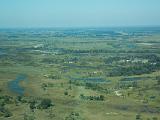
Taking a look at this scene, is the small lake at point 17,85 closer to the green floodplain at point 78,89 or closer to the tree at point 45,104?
the green floodplain at point 78,89

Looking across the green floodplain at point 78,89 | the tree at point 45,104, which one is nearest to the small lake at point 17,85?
the green floodplain at point 78,89

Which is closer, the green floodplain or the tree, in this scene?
the green floodplain

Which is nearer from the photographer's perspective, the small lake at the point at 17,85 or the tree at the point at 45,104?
the tree at the point at 45,104

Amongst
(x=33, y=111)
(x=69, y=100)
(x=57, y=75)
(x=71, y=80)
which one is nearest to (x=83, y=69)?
(x=57, y=75)

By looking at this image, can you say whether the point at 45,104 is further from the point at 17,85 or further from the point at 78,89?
the point at 17,85

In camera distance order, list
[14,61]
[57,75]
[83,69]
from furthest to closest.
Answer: [14,61], [83,69], [57,75]

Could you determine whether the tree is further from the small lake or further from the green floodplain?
the small lake

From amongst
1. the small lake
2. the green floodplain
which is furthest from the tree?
the small lake

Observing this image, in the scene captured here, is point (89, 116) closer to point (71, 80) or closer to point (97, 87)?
point (97, 87)

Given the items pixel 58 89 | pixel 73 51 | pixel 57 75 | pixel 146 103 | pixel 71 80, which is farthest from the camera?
pixel 73 51
